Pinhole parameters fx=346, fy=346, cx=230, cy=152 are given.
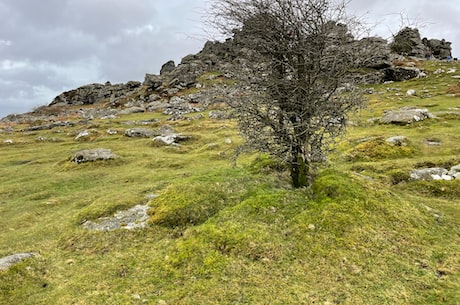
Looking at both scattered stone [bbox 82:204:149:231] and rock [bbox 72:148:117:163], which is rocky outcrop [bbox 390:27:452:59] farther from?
scattered stone [bbox 82:204:149:231]

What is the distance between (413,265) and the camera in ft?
30.2

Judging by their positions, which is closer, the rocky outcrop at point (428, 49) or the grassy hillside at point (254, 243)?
the grassy hillside at point (254, 243)

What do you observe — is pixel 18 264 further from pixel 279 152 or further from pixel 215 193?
pixel 279 152

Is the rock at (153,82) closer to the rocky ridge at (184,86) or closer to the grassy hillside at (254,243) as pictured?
the rocky ridge at (184,86)

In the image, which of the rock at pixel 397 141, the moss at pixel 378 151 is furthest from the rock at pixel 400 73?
the moss at pixel 378 151

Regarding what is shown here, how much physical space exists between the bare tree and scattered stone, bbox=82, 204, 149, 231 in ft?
18.9

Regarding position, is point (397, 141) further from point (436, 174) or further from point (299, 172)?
point (299, 172)

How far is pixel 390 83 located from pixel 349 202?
70.7 m

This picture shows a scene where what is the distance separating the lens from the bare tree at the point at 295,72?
13.0 meters

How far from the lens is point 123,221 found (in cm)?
1432

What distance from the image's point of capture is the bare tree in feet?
42.5

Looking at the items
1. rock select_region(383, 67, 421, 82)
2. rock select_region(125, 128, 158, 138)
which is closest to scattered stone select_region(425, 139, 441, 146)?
rock select_region(125, 128, 158, 138)

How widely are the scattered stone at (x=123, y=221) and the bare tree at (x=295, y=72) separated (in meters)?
5.75

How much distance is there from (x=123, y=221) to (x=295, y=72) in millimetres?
9174
